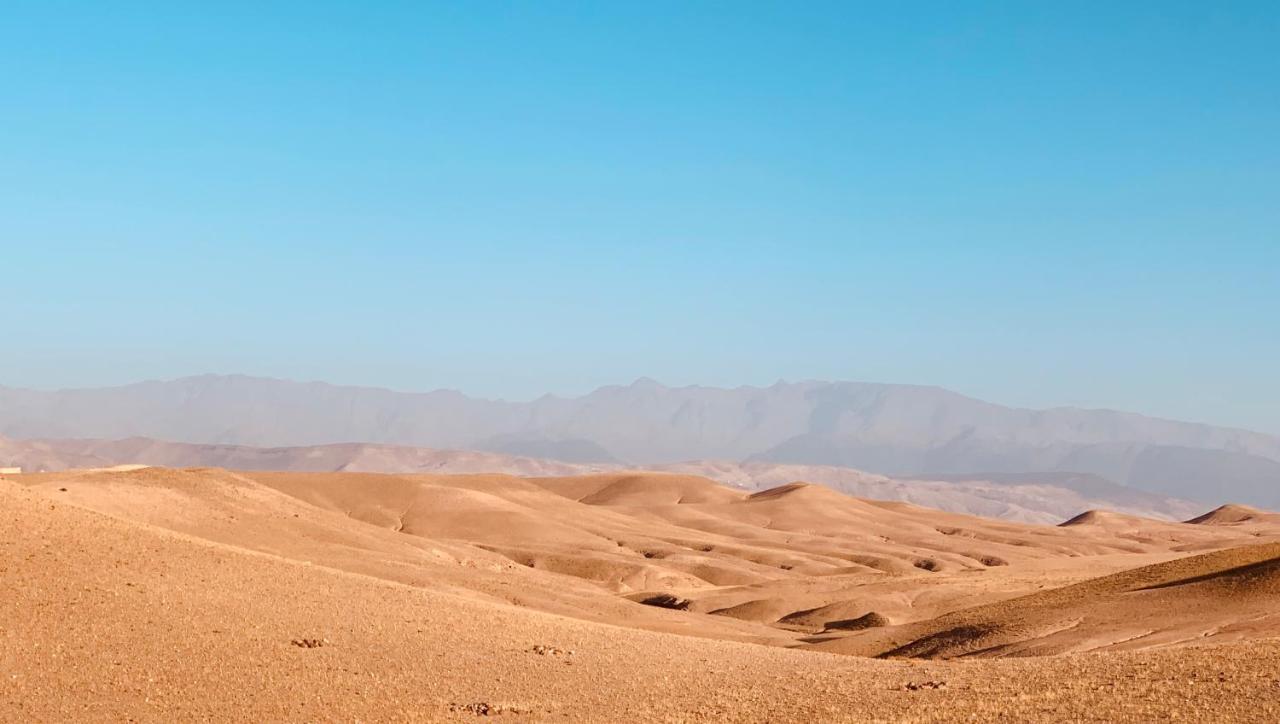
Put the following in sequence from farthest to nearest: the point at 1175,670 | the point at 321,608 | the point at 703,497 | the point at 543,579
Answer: the point at 703,497 → the point at 543,579 → the point at 321,608 → the point at 1175,670

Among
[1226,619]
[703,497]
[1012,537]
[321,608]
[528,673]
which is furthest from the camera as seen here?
[703,497]

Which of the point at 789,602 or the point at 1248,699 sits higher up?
the point at 1248,699

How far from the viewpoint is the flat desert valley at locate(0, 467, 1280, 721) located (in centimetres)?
1875

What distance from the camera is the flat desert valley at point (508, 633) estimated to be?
18750 millimetres

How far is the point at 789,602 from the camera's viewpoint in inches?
1868

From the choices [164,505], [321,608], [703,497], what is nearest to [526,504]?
[703,497]

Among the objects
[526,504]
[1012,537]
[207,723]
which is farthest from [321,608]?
[1012,537]

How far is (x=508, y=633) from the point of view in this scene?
25797 millimetres

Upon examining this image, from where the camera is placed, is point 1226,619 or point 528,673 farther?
point 1226,619

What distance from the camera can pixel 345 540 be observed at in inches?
1716

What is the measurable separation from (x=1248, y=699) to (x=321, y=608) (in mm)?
17215

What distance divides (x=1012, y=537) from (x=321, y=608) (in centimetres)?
7945

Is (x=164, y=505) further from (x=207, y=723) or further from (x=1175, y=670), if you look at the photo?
(x=1175, y=670)

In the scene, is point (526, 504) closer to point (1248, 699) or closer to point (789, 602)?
point (789, 602)
